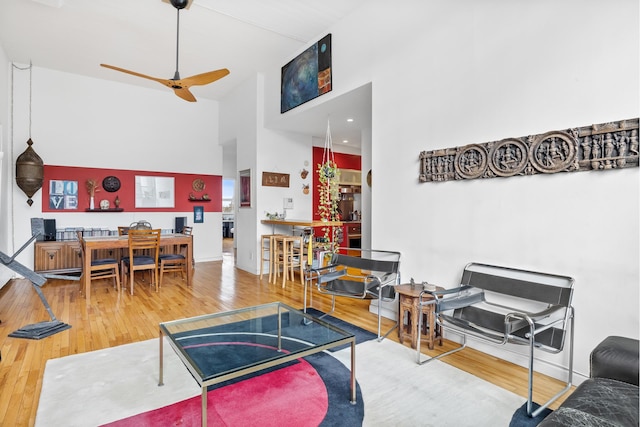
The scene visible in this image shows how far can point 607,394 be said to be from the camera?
1.46m

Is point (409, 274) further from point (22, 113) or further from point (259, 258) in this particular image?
point (22, 113)

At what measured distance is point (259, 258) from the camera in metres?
6.29

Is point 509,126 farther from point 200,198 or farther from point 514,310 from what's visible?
point 200,198

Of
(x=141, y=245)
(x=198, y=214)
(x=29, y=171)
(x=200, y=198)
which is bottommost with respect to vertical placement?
(x=141, y=245)

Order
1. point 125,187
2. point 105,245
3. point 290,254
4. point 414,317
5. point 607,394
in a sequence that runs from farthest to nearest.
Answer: point 125,187 → point 290,254 → point 105,245 → point 414,317 → point 607,394

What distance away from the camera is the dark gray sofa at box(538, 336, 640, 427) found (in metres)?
1.27

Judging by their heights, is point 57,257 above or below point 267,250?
below

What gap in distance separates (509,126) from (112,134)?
731 centimetres

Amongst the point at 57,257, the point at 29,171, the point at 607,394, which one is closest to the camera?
the point at 607,394

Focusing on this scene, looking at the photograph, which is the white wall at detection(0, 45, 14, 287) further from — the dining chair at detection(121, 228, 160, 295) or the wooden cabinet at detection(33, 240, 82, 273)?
the dining chair at detection(121, 228, 160, 295)

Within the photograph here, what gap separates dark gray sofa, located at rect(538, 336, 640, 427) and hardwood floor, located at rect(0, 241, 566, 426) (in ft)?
2.52

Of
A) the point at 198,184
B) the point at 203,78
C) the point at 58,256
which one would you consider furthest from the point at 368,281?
the point at 58,256

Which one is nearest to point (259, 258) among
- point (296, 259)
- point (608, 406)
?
point (296, 259)

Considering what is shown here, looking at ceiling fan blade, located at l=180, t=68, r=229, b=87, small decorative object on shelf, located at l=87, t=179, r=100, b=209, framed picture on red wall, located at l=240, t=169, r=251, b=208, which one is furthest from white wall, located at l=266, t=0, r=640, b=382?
small decorative object on shelf, located at l=87, t=179, r=100, b=209
